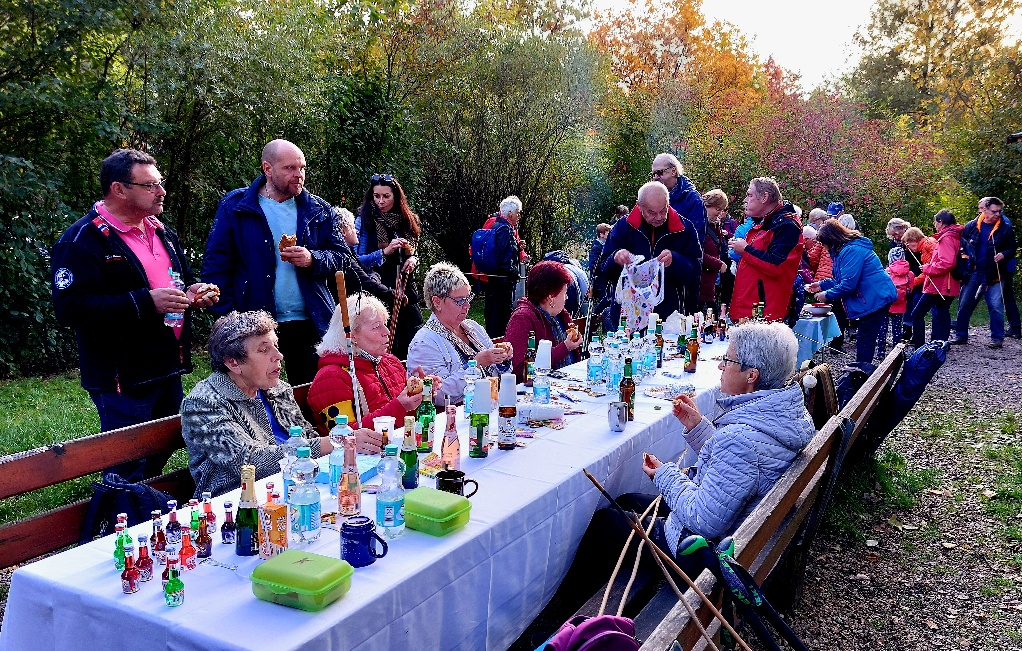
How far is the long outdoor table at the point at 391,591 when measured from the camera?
5.98 feet

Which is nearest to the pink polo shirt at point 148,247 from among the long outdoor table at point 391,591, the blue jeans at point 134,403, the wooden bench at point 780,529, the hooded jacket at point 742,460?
the blue jeans at point 134,403

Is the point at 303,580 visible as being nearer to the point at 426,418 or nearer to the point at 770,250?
the point at 426,418

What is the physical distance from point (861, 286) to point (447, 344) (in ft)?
16.0

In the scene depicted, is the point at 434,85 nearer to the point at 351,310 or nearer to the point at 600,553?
the point at 351,310

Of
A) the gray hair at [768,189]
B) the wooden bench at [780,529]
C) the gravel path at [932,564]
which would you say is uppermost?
the gray hair at [768,189]

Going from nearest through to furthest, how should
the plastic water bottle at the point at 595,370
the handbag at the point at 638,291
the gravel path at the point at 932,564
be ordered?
1. the gravel path at the point at 932,564
2. the plastic water bottle at the point at 595,370
3. the handbag at the point at 638,291

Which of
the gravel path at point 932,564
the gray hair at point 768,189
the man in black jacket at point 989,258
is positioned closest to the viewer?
the gravel path at point 932,564

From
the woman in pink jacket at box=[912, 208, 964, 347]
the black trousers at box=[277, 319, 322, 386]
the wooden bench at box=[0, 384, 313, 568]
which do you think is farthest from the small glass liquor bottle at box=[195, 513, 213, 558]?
the woman in pink jacket at box=[912, 208, 964, 347]

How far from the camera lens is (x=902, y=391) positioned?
5.13 meters

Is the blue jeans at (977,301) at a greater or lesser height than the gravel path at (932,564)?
greater

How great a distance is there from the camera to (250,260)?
4281 millimetres

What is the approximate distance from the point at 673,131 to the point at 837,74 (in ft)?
62.8

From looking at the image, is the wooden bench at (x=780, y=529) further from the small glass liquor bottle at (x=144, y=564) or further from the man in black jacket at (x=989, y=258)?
the man in black jacket at (x=989, y=258)

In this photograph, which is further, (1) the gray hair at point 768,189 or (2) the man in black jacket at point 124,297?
(1) the gray hair at point 768,189
